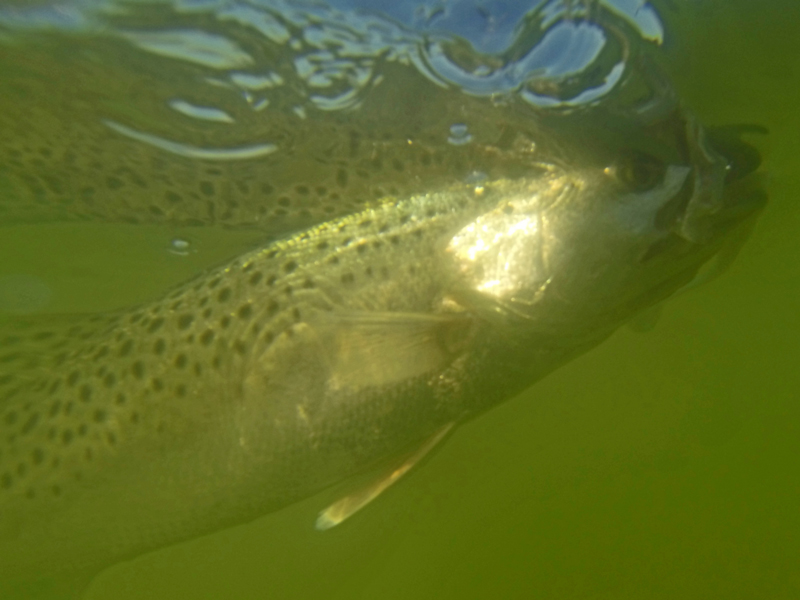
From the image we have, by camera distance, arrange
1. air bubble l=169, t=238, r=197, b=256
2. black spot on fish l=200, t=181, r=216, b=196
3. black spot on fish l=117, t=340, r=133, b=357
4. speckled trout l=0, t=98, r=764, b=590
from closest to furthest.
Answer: speckled trout l=0, t=98, r=764, b=590 → black spot on fish l=117, t=340, r=133, b=357 → black spot on fish l=200, t=181, r=216, b=196 → air bubble l=169, t=238, r=197, b=256

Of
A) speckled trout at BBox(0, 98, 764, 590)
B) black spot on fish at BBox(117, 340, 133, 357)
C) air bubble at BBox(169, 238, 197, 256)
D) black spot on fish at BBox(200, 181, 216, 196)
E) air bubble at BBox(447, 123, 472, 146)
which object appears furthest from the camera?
air bubble at BBox(169, 238, 197, 256)

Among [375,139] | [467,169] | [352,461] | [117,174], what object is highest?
[117,174]

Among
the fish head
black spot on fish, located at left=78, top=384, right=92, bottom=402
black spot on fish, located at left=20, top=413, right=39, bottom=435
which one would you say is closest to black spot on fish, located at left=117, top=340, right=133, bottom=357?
black spot on fish, located at left=78, top=384, right=92, bottom=402

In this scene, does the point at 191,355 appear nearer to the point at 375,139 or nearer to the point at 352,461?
the point at 352,461

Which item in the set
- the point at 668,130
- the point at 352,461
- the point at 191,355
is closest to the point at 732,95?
the point at 668,130


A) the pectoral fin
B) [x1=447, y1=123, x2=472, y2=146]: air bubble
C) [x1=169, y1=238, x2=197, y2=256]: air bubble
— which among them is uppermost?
[x1=169, y1=238, x2=197, y2=256]: air bubble

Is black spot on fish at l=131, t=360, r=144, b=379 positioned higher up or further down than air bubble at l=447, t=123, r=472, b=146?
further down

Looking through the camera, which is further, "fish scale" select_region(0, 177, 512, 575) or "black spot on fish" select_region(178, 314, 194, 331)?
"black spot on fish" select_region(178, 314, 194, 331)

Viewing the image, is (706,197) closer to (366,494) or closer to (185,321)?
(366,494)

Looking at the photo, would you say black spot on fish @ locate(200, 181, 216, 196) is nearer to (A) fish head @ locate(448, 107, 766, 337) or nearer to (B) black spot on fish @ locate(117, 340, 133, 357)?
(B) black spot on fish @ locate(117, 340, 133, 357)
